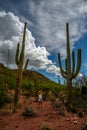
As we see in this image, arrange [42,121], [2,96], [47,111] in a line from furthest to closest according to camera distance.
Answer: [2,96], [47,111], [42,121]

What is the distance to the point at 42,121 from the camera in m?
14.8

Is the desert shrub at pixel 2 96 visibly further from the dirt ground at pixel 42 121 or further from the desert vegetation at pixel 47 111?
the dirt ground at pixel 42 121

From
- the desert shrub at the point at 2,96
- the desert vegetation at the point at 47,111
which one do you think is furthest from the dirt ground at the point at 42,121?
the desert shrub at the point at 2,96

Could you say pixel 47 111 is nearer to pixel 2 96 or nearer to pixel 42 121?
pixel 42 121

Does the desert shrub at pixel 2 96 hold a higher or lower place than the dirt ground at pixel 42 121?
higher

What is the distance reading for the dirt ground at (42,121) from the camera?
537 inches

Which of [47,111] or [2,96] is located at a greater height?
[2,96]

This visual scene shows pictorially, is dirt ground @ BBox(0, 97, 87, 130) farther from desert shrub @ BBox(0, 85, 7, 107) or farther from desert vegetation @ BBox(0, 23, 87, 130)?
desert shrub @ BBox(0, 85, 7, 107)

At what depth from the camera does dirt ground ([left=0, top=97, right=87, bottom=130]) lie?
1365cm

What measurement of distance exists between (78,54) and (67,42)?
197cm

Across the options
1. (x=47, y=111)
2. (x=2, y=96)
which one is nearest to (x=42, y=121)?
(x=47, y=111)

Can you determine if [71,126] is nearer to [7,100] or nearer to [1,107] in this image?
[1,107]

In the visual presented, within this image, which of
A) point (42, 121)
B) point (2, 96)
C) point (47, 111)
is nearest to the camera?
point (42, 121)

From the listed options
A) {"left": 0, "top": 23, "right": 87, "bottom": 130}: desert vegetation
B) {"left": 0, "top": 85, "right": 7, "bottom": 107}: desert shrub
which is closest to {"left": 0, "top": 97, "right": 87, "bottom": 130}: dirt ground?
{"left": 0, "top": 23, "right": 87, "bottom": 130}: desert vegetation
